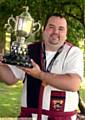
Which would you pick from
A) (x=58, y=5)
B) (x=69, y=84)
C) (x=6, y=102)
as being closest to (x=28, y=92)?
(x=69, y=84)

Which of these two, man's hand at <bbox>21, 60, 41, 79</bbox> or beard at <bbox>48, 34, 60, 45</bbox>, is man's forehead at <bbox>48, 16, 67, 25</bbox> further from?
man's hand at <bbox>21, 60, 41, 79</bbox>

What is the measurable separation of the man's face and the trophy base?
198 mm

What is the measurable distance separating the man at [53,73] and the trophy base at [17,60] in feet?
0.15

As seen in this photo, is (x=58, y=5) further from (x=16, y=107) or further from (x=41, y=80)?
(x=41, y=80)

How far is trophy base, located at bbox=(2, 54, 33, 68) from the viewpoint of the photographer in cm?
297

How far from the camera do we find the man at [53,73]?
3.05 meters

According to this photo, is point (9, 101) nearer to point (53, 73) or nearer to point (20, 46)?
point (20, 46)

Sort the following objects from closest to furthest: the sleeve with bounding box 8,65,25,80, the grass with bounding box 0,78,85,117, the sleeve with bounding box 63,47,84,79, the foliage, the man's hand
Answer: the man's hand
the sleeve with bounding box 63,47,84,79
the sleeve with bounding box 8,65,25,80
the foliage
the grass with bounding box 0,78,85,117

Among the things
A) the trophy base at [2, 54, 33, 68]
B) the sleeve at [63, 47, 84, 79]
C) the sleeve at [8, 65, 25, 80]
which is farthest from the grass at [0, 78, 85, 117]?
the sleeve at [63, 47, 84, 79]

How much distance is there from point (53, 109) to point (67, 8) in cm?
479

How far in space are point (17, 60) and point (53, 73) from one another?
28 cm

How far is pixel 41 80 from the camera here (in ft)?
9.85

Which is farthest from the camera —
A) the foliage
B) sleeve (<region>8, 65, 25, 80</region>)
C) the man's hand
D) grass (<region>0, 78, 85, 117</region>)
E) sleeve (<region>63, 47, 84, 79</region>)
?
grass (<region>0, 78, 85, 117</region>)

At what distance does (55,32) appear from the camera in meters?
3.05
